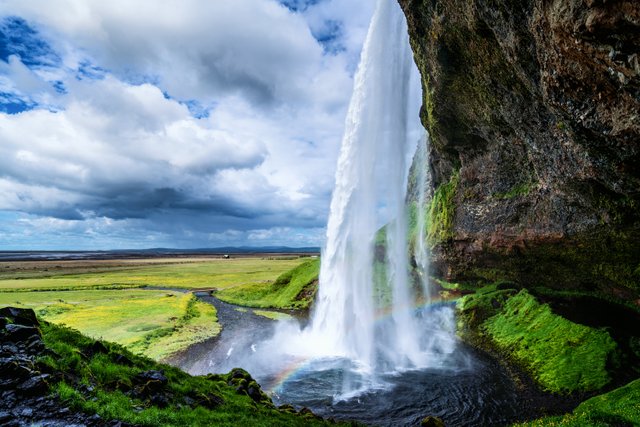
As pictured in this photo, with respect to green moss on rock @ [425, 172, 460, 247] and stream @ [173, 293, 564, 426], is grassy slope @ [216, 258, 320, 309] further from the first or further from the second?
green moss on rock @ [425, 172, 460, 247]

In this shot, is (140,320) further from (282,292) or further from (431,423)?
(431,423)

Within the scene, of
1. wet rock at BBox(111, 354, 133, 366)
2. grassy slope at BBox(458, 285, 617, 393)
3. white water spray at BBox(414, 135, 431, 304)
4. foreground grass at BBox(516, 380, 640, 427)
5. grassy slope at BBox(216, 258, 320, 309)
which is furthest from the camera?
grassy slope at BBox(216, 258, 320, 309)

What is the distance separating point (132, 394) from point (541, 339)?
94.2ft

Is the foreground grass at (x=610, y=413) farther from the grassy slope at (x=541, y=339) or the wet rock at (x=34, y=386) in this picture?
the wet rock at (x=34, y=386)

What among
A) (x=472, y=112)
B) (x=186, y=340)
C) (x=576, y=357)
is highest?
(x=472, y=112)

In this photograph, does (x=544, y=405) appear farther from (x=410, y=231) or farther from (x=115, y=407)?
(x=410, y=231)

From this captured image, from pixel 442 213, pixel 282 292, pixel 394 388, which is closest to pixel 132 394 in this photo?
pixel 394 388

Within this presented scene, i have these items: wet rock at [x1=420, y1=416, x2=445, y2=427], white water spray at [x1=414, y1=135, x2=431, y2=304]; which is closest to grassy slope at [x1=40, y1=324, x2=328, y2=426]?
wet rock at [x1=420, y1=416, x2=445, y2=427]

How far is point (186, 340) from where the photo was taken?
37.0m

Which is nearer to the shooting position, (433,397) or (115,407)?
(115,407)

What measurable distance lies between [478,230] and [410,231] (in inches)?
826

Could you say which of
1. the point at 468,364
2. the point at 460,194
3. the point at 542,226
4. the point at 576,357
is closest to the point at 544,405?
the point at 576,357

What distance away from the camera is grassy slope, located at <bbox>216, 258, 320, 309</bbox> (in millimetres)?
59950

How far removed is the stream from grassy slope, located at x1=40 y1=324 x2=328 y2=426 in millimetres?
5132
